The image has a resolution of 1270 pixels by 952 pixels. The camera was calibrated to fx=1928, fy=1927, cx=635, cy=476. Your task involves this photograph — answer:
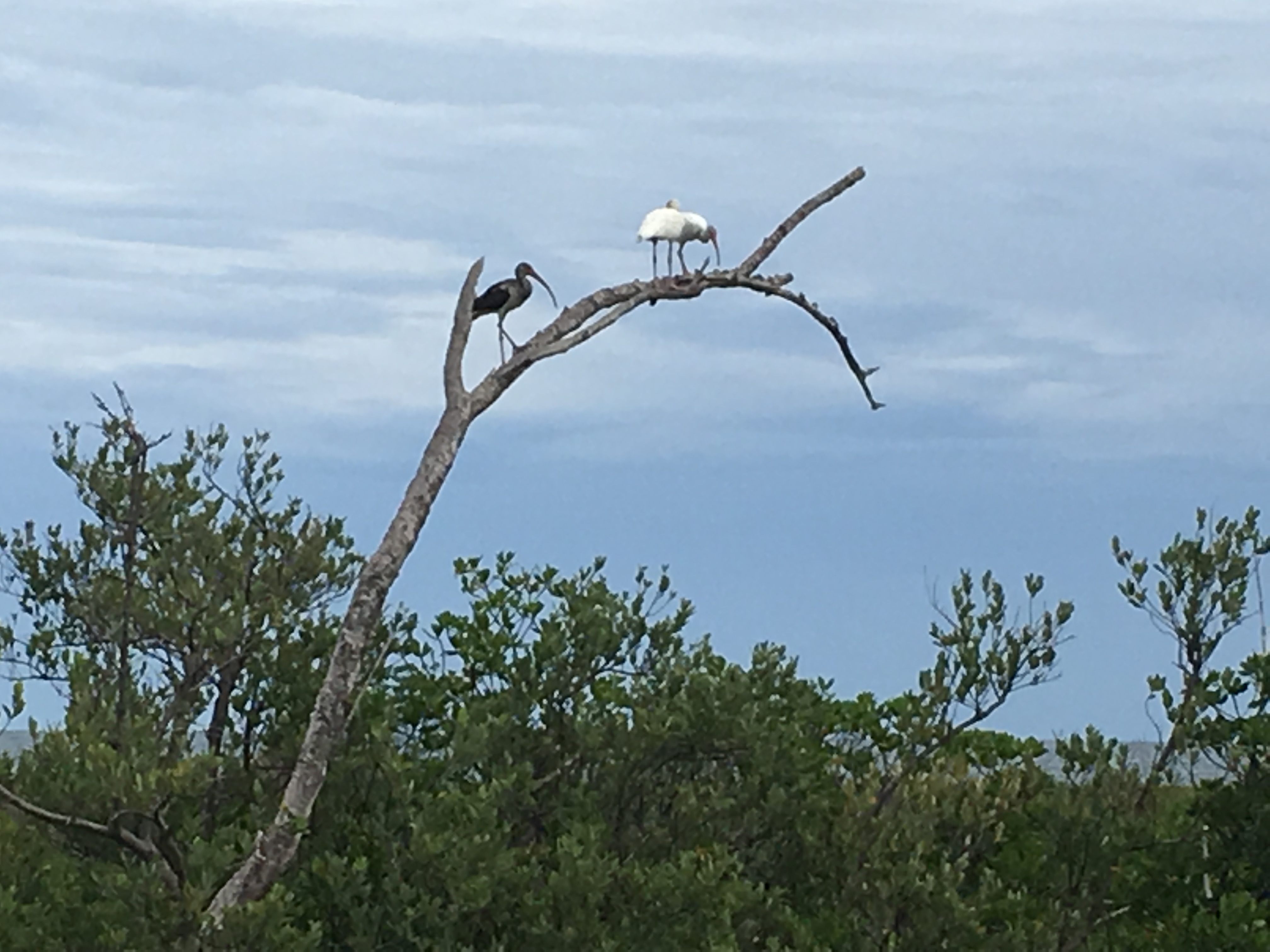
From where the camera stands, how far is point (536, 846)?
14961mm

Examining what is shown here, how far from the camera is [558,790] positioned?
598 inches

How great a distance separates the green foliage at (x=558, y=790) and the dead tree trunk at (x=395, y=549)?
0.27 metres

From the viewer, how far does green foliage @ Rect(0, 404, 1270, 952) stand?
13258mm

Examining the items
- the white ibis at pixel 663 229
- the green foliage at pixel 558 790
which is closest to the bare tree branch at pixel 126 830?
the green foliage at pixel 558 790

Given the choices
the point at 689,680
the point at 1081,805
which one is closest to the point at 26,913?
the point at 689,680

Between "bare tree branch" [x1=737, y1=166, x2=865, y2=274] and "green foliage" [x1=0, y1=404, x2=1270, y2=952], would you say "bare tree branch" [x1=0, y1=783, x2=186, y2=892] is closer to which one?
"green foliage" [x1=0, y1=404, x2=1270, y2=952]

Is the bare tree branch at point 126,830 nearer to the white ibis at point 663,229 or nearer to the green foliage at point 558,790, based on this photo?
the green foliage at point 558,790

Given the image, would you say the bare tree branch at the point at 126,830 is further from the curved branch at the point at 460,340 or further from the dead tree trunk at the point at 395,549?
the curved branch at the point at 460,340

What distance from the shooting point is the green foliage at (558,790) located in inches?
522

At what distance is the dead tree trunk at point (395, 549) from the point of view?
12492 mm

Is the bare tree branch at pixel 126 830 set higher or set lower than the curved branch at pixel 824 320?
lower

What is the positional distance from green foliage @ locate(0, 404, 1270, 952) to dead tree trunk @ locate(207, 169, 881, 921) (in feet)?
0.88

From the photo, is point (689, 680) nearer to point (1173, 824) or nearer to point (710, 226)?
point (710, 226)

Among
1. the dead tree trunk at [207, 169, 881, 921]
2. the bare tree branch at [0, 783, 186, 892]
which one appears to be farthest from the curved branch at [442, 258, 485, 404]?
the bare tree branch at [0, 783, 186, 892]
